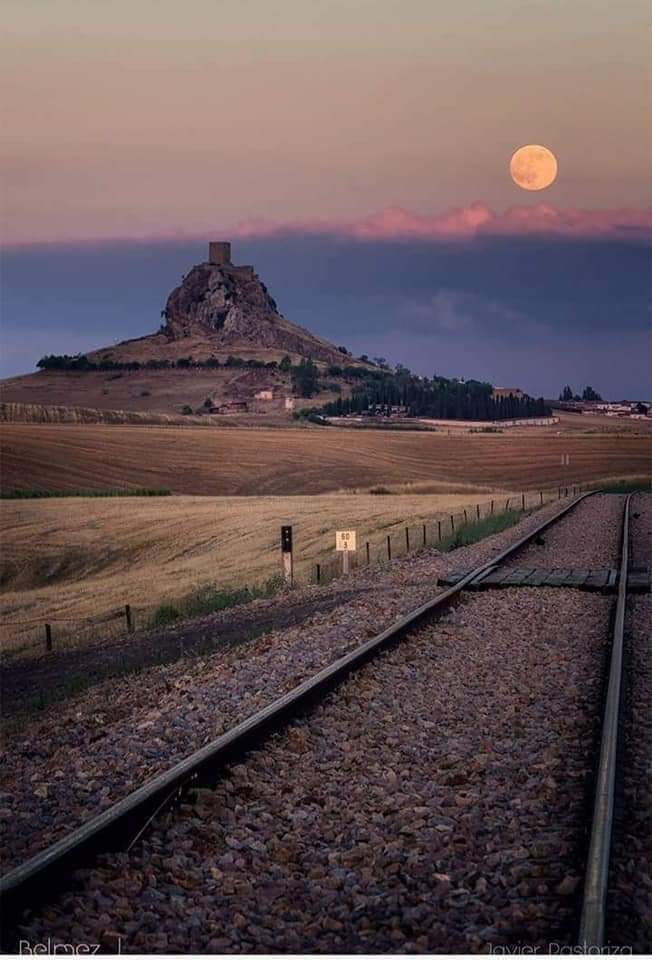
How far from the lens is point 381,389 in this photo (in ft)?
524

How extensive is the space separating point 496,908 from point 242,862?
138 centimetres

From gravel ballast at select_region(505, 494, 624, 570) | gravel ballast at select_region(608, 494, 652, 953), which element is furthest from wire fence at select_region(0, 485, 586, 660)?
gravel ballast at select_region(608, 494, 652, 953)

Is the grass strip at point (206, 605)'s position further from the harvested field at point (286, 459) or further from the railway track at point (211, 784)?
the harvested field at point (286, 459)

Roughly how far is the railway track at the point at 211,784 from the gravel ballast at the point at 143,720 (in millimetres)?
418

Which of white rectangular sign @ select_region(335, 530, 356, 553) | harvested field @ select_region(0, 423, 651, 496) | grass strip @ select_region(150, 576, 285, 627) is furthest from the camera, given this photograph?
harvested field @ select_region(0, 423, 651, 496)

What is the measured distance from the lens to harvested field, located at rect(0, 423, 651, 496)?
2729 inches

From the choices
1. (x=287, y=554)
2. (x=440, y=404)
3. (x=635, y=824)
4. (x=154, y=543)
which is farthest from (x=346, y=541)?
(x=440, y=404)

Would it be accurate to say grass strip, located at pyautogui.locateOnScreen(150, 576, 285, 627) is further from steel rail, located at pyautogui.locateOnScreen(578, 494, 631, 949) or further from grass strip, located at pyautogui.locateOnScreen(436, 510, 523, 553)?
steel rail, located at pyautogui.locateOnScreen(578, 494, 631, 949)

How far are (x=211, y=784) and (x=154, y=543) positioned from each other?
113ft

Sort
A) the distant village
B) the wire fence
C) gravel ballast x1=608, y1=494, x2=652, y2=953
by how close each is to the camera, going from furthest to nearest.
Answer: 1. the distant village
2. the wire fence
3. gravel ballast x1=608, y1=494, x2=652, y2=953

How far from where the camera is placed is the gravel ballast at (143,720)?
275 inches

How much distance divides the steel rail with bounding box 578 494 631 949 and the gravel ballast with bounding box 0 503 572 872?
8.88ft

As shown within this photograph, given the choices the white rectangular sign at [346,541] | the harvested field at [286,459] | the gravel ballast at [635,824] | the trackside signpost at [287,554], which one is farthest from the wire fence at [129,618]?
the harvested field at [286,459]

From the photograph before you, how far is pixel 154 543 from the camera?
1623 inches
